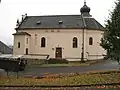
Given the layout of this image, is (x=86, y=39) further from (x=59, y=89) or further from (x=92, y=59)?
(x=59, y=89)

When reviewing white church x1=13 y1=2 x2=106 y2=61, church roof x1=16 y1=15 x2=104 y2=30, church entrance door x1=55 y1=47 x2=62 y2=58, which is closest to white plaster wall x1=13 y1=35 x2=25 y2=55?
white church x1=13 y1=2 x2=106 y2=61

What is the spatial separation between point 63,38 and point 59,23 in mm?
3048

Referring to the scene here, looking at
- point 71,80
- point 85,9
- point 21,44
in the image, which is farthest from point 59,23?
point 71,80

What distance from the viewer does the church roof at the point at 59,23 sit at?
5416 centimetres

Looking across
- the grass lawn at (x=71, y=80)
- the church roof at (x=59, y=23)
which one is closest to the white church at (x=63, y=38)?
the church roof at (x=59, y=23)

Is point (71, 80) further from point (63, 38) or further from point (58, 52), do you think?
point (58, 52)

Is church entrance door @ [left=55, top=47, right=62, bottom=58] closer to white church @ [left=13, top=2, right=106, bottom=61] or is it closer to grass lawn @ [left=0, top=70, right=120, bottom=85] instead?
white church @ [left=13, top=2, right=106, bottom=61]

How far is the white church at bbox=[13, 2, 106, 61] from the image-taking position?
54.1 m

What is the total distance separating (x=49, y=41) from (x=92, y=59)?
8850mm

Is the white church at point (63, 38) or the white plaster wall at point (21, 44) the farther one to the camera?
the white plaster wall at point (21, 44)

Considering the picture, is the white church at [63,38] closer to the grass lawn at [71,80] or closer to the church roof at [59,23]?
the church roof at [59,23]

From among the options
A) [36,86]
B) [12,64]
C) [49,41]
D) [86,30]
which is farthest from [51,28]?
[36,86]

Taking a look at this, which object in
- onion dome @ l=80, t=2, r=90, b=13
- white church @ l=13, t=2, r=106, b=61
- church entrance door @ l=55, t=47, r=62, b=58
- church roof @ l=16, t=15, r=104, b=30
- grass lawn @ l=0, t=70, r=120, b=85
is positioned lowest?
grass lawn @ l=0, t=70, r=120, b=85

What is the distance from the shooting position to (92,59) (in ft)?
179
